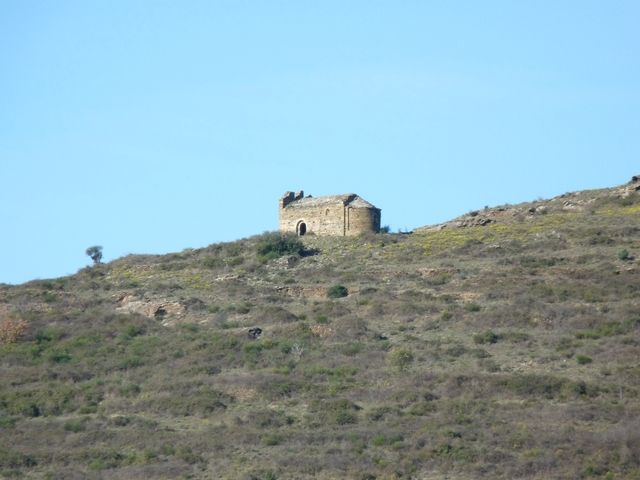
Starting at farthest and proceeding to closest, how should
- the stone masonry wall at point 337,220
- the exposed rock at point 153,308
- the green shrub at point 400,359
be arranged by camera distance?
the stone masonry wall at point 337,220 < the exposed rock at point 153,308 < the green shrub at point 400,359

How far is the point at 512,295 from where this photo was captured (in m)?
49.0

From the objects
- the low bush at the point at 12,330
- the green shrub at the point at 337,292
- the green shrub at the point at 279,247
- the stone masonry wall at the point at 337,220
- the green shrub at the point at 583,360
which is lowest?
the green shrub at the point at 583,360

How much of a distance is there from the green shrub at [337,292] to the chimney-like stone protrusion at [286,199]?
39.9 ft

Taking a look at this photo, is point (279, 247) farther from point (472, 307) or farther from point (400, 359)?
point (400, 359)

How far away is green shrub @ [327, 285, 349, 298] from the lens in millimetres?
52125

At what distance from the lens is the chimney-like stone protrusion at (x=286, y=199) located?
64.0 meters

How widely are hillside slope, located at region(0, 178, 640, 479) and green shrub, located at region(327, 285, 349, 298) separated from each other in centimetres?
30

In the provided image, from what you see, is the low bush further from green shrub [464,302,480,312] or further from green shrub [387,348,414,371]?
green shrub [464,302,480,312]

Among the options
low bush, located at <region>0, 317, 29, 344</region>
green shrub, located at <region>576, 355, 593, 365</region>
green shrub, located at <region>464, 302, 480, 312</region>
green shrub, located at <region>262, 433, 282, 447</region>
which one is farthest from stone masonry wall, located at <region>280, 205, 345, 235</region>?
green shrub, located at <region>262, 433, 282, 447</region>

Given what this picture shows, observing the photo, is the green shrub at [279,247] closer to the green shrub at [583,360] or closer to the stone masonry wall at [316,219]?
the stone masonry wall at [316,219]

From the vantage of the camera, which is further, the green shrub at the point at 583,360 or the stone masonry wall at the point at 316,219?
the stone masonry wall at the point at 316,219

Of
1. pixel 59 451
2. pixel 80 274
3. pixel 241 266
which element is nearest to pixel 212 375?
pixel 59 451

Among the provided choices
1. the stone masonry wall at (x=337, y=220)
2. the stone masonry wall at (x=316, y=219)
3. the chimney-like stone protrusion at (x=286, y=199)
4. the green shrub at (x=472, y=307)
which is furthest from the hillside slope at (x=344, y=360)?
the chimney-like stone protrusion at (x=286, y=199)

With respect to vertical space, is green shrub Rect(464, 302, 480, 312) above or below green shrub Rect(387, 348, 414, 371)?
above
